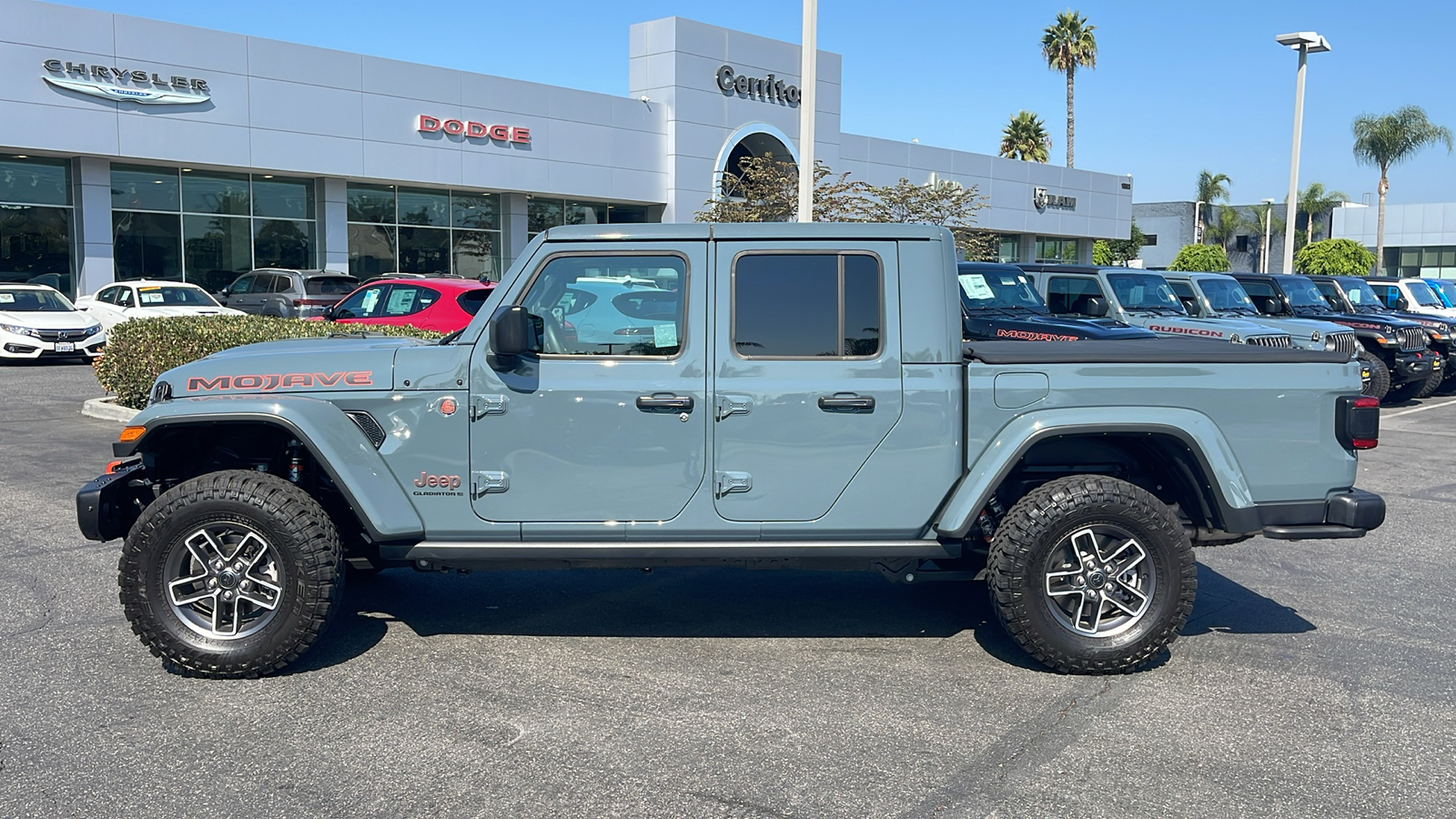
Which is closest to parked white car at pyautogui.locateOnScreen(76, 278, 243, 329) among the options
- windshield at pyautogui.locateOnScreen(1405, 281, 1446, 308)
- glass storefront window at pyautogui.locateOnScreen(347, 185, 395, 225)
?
glass storefront window at pyautogui.locateOnScreen(347, 185, 395, 225)

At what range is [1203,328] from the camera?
45.7 ft

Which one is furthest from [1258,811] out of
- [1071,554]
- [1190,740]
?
[1071,554]

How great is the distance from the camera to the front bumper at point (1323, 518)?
5.14m

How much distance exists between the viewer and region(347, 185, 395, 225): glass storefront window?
96.8 feet

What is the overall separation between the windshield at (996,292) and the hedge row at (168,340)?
604cm

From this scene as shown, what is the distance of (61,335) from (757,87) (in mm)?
21537

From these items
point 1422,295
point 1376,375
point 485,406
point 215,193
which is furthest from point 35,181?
point 1422,295

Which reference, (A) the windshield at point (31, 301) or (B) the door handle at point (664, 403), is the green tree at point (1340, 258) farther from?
(B) the door handle at point (664, 403)

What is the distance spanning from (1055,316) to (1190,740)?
9337 mm

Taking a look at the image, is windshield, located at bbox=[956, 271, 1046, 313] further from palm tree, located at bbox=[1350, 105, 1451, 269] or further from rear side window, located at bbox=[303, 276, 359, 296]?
palm tree, located at bbox=[1350, 105, 1451, 269]

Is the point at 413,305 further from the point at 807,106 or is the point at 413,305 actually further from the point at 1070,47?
the point at 1070,47

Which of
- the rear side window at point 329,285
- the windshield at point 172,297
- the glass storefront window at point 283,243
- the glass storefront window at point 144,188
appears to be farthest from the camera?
the glass storefront window at point 283,243

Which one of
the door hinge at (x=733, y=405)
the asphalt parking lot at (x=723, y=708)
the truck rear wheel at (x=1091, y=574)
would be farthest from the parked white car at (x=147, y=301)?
the truck rear wheel at (x=1091, y=574)

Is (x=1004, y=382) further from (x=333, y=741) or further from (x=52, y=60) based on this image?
(x=52, y=60)
